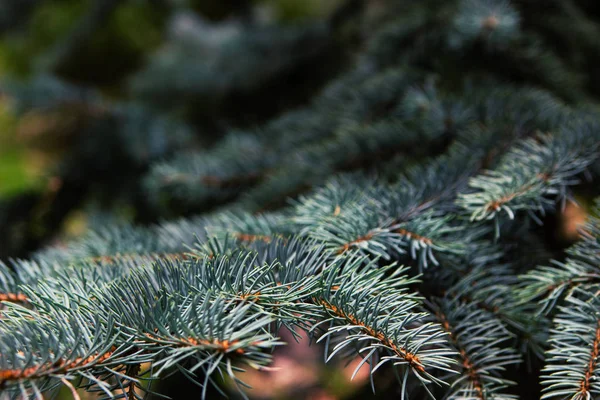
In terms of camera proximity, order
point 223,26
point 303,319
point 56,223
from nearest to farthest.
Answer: point 303,319 < point 56,223 < point 223,26

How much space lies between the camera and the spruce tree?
296 mm

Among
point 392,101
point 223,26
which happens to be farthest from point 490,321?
point 223,26

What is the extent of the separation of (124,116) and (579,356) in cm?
98

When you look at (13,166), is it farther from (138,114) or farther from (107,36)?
(138,114)

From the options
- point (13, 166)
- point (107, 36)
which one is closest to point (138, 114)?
point (107, 36)

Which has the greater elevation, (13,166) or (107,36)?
(107,36)

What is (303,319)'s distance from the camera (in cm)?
31

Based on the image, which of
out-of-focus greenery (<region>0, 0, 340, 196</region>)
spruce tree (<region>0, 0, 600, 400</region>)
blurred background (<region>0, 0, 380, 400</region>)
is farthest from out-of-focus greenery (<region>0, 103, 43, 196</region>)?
spruce tree (<region>0, 0, 600, 400</region>)

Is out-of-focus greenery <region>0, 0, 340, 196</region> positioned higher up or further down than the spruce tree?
higher up

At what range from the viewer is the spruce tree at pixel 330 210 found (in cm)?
30

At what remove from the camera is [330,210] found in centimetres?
43

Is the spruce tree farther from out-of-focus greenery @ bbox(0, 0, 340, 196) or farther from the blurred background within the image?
out-of-focus greenery @ bbox(0, 0, 340, 196)

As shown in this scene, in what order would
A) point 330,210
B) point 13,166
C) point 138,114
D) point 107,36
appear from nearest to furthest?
point 330,210, point 138,114, point 107,36, point 13,166

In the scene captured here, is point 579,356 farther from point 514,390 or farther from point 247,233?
point 247,233
